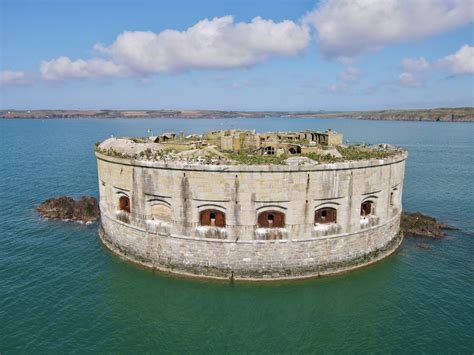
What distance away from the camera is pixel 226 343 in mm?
15570

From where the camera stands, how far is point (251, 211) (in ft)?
63.8

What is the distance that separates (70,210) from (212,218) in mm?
16947

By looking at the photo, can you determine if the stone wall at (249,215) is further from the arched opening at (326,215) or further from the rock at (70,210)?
the rock at (70,210)

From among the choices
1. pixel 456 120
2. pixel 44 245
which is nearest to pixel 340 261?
pixel 44 245

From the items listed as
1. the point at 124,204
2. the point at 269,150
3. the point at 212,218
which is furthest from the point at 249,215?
the point at 269,150

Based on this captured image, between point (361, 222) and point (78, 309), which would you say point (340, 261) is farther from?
point (78, 309)

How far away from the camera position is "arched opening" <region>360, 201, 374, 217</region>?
22.0 metres

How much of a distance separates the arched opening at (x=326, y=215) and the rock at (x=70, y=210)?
18.6 m

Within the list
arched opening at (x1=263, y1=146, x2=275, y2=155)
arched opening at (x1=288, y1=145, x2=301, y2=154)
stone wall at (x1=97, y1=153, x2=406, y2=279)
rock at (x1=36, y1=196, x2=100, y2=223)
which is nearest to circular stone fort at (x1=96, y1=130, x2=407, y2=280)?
stone wall at (x1=97, y1=153, x2=406, y2=279)

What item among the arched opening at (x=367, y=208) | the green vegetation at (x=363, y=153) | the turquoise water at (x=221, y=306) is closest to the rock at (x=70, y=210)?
the turquoise water at (x=221, y=306)

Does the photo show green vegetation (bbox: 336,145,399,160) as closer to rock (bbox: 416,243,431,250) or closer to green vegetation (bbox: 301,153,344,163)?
green vegetation (bbox: 301,153,344,163)

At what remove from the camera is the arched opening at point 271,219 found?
65.3 ft

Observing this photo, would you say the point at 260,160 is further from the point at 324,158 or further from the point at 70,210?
the point at 70,210

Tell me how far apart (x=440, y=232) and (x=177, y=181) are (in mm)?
20488
